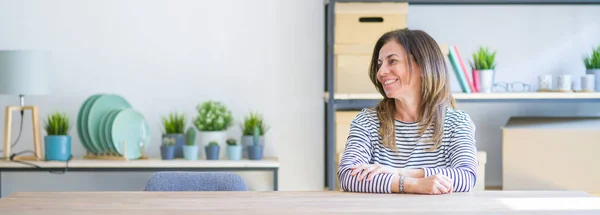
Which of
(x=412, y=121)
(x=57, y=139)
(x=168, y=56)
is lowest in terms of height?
(x=57, y=139)

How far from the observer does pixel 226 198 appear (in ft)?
6.02

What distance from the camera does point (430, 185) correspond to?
6.29 feet

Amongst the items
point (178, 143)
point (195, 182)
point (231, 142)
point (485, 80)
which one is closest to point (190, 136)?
point (178, 143)

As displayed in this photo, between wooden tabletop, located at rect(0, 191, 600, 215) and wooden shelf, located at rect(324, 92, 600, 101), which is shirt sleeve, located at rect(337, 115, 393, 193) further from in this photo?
wooden shelf, located at rect(324, 92, 600, 101)

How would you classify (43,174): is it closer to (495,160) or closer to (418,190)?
(495,160)

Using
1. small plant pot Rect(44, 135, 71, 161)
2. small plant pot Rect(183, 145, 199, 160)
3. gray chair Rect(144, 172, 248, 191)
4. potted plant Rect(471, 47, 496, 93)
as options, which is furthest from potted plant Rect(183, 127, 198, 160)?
gray chair Rect(144, 172, 248, 191)

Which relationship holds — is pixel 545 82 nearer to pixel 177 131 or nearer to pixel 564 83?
pixel 564 83

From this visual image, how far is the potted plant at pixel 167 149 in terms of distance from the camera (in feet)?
11.7

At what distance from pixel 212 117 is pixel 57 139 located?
25.6 inches

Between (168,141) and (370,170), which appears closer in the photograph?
(370,170)

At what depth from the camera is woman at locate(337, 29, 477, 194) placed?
213 centimetres

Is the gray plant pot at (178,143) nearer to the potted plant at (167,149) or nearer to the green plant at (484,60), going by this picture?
the potted plant at (167,149)

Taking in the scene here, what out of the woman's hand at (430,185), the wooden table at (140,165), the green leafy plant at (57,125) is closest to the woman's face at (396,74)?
the woman's hand at (430,185)

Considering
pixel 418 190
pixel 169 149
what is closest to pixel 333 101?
pixel 169 149
